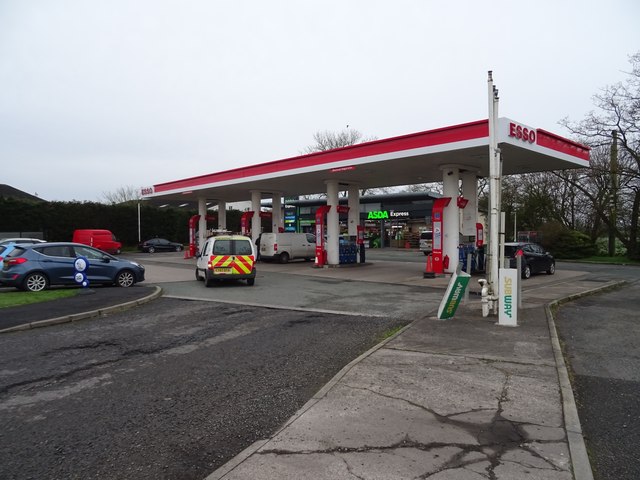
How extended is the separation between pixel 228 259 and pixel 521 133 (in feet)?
32.4

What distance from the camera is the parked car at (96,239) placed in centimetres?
3158

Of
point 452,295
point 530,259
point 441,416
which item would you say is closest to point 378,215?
point 530,259

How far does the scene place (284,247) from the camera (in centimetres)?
2675

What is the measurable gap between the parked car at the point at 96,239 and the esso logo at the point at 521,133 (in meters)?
27.3

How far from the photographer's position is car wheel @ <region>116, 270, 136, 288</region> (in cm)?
1478

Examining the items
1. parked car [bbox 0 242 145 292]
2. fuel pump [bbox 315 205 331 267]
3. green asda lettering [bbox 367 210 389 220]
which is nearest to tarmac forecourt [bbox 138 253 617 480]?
parked car [bbox 0 242 145 292]

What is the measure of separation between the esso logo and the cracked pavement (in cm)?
907

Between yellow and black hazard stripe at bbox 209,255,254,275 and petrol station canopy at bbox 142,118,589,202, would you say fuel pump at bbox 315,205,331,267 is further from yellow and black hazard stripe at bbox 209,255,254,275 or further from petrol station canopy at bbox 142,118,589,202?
yellow and black hazard stripe at bbox 209,255,254,275

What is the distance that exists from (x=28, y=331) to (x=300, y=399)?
596cm

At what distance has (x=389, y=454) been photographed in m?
3.49

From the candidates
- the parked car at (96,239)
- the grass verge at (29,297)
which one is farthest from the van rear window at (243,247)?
the parked car at (96,239)

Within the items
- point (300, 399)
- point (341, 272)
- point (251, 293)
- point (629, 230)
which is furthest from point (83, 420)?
point (629, 230)

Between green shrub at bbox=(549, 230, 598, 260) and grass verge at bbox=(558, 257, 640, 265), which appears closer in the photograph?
grass verge at bbox=(558, 257, 640, 265)

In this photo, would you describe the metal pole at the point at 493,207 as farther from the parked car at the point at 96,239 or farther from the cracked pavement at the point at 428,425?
the parked car at the point at 96,239
